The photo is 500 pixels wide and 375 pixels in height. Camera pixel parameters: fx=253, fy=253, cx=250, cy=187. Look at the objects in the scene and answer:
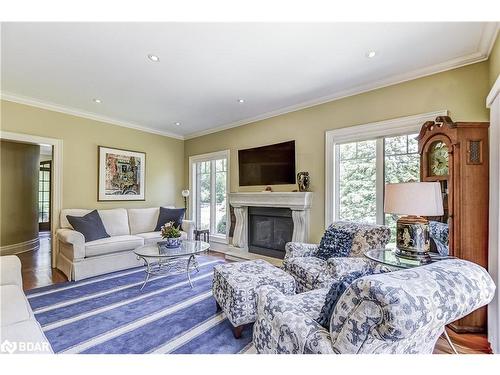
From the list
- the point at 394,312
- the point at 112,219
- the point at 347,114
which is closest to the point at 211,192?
the point at 112,219

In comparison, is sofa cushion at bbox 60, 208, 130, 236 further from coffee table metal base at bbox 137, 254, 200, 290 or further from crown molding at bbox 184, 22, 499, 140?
crown molding at bbox 184, 22, 499, 140

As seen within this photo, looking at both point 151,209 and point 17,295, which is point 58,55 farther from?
point 151,209

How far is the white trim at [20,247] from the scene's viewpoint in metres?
4.79

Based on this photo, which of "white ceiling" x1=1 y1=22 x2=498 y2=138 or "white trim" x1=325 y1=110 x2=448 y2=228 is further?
"white trim" x1=325 y1=110 x2=448 y2=228

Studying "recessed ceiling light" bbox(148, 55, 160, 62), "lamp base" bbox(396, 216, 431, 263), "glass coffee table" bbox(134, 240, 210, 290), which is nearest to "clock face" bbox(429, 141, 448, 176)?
"lamp base" bbox(396, 216, 431, 263)

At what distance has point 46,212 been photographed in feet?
25.1

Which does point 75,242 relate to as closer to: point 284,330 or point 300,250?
point 300,250

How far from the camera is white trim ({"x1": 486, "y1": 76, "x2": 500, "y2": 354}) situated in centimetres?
183

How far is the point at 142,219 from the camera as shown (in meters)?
4.69

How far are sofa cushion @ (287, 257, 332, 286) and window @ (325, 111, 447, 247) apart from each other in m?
1.04

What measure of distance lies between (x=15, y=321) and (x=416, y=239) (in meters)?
2.75

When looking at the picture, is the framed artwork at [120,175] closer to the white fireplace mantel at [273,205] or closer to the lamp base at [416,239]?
A: the white fireplace mantel at [273,205]

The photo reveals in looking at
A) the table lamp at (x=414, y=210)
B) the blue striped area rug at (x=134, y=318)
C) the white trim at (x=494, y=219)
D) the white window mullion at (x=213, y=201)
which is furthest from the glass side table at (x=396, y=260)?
the white window mullion at (x=213, y=201)
